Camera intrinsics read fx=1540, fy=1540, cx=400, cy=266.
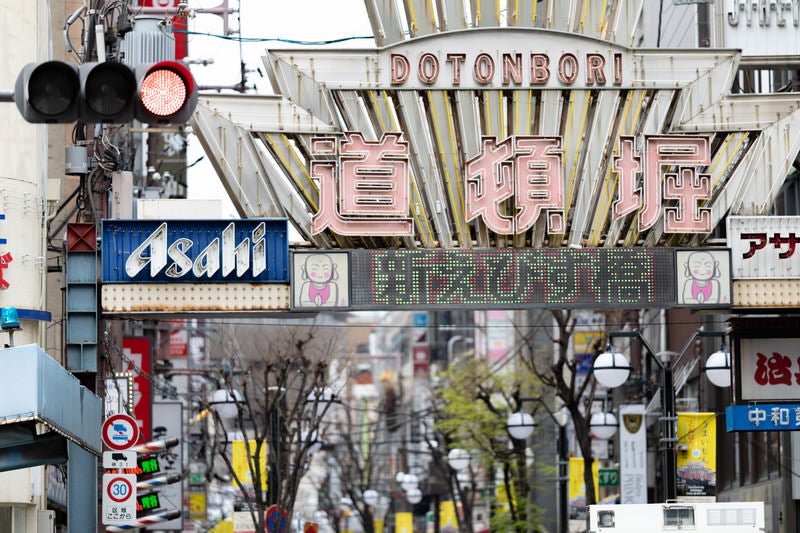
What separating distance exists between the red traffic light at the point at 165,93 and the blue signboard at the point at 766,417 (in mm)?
16190

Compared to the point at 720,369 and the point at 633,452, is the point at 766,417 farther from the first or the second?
the point at 633,452

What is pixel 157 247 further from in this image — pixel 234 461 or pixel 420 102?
pixel 234 461

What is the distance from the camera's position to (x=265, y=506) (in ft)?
139

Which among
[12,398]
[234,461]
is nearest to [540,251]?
[12,398]

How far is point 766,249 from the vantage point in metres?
24.9

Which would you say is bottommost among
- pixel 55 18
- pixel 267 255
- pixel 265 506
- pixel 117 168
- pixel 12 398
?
pixel 265 506

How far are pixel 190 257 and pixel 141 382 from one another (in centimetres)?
1781

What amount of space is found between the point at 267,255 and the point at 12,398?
22.7 feet

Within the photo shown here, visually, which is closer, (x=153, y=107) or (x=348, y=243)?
(x=153, y=107)

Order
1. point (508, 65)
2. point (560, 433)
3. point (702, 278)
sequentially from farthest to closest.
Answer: point (560, 433) < point (508, 65) < point (702, 278)

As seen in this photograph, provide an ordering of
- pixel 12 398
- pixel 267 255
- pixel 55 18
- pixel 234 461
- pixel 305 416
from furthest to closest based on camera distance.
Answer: pixel 305 416 → pixel 234 461 → pixel 55 18 → pixel 267 255 → pixel 12 398

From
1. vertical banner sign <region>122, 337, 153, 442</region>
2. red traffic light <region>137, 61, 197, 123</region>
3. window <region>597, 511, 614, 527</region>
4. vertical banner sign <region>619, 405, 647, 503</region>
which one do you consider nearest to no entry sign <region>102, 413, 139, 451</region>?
window <region>597, 511, 614, 527</region>

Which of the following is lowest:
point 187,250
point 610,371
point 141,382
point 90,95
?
point 141,382

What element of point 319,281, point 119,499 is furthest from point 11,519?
point 319,281
